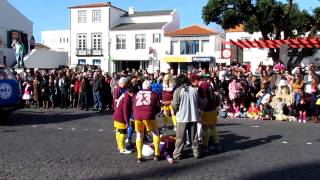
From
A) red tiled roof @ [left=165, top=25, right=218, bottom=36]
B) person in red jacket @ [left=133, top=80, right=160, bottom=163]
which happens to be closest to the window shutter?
red tiled roof @ [left=165, top=25, right=218, bottom=36]

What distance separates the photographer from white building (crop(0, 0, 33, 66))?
1839 inches

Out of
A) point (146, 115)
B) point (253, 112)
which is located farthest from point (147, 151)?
point (253, 112)

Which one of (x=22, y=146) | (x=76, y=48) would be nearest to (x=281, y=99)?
(x=22, y=146)

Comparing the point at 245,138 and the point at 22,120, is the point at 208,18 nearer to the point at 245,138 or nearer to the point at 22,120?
the point at 22,120

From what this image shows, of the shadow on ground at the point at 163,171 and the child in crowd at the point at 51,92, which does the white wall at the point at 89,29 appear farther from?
the shadow on ground at the point at 163,171

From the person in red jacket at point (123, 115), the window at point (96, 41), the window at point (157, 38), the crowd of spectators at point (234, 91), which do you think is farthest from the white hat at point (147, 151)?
the window at point (96, 41)

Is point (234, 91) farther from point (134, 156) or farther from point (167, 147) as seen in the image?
point (134, 156)

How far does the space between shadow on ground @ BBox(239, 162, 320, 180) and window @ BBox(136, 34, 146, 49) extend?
53164 mm

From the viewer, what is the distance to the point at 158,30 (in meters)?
60.2

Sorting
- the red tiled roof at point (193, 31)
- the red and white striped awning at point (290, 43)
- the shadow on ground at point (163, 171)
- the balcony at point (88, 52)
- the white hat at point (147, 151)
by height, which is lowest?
the shadow on ground at point (163, 171)

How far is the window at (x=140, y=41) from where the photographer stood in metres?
61.1

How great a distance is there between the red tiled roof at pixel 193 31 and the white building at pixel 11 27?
1767 cm

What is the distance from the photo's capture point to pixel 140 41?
6153 centimetres

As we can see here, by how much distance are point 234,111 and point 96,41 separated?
48.7 metres
